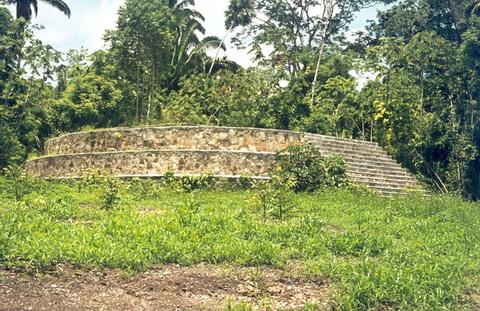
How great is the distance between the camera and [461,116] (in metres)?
19.5

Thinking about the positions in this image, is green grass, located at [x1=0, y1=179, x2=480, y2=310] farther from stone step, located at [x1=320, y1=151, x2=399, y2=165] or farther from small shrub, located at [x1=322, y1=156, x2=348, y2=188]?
stone step, located at [x1=320, y1=151, x2=399, y2=165]

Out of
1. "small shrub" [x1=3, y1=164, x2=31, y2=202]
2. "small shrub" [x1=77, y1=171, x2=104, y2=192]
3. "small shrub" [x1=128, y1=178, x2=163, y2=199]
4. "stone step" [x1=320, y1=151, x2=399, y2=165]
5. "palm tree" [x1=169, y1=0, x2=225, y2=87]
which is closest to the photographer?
"small shrub" [x1=3, y1=164, x2=31, y2=202]

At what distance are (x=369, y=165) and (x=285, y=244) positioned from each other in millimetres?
9335

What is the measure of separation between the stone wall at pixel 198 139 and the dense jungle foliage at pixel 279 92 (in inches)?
151

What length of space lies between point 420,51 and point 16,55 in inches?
598

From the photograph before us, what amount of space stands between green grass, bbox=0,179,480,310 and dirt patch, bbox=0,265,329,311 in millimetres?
228

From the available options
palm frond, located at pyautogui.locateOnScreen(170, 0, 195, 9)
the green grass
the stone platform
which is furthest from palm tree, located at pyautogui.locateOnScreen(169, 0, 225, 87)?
the green grass

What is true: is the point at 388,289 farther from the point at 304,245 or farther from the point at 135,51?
the point at 135,51

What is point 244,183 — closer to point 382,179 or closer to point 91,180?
point 91,180

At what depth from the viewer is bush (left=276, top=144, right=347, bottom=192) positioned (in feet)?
44.8

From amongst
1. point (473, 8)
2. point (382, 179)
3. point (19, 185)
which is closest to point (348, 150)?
point (382, 179)

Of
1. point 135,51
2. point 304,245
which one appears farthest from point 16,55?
point 304,245

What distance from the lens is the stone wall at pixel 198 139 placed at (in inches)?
578

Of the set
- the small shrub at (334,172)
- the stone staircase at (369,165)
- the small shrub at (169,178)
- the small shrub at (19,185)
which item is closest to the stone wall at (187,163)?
the small shrub at (169,178)
